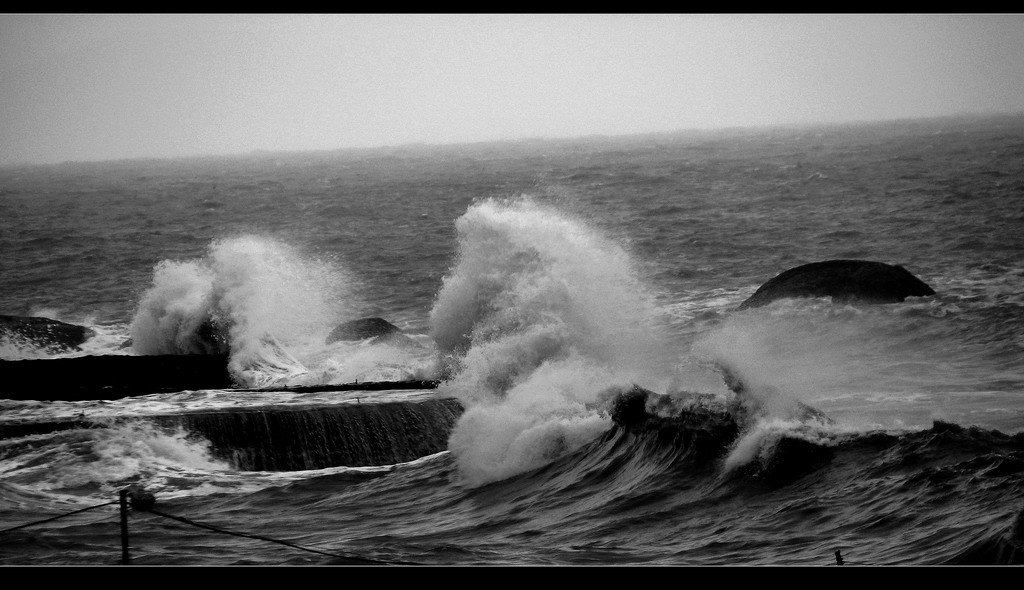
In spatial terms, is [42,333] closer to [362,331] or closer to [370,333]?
[362,331]

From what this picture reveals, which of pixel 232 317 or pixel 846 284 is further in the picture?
pixel 846 284

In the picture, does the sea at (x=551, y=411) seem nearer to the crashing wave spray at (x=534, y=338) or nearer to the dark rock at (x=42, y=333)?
the crashing wave spray at (x=534, y=338)

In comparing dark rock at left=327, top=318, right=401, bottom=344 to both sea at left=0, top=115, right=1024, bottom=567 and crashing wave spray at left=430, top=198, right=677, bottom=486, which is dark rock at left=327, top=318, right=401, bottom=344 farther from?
crashing wave spray at left=430, top=198, right=677, bottom=486

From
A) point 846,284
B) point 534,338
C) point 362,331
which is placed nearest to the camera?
point 534,338

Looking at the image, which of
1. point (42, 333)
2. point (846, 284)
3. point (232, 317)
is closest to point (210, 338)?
point (232, 317)

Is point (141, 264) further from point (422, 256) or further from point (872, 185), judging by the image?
point (872, 185)

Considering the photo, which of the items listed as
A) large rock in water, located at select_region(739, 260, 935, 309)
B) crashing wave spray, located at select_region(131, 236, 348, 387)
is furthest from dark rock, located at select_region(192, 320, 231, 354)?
large rock in water, located at select_region(739, 260, 935, 309)

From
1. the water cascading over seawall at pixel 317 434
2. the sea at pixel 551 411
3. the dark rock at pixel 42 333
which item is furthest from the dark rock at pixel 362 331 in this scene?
the water cascading over seawall at pixel 317 434
